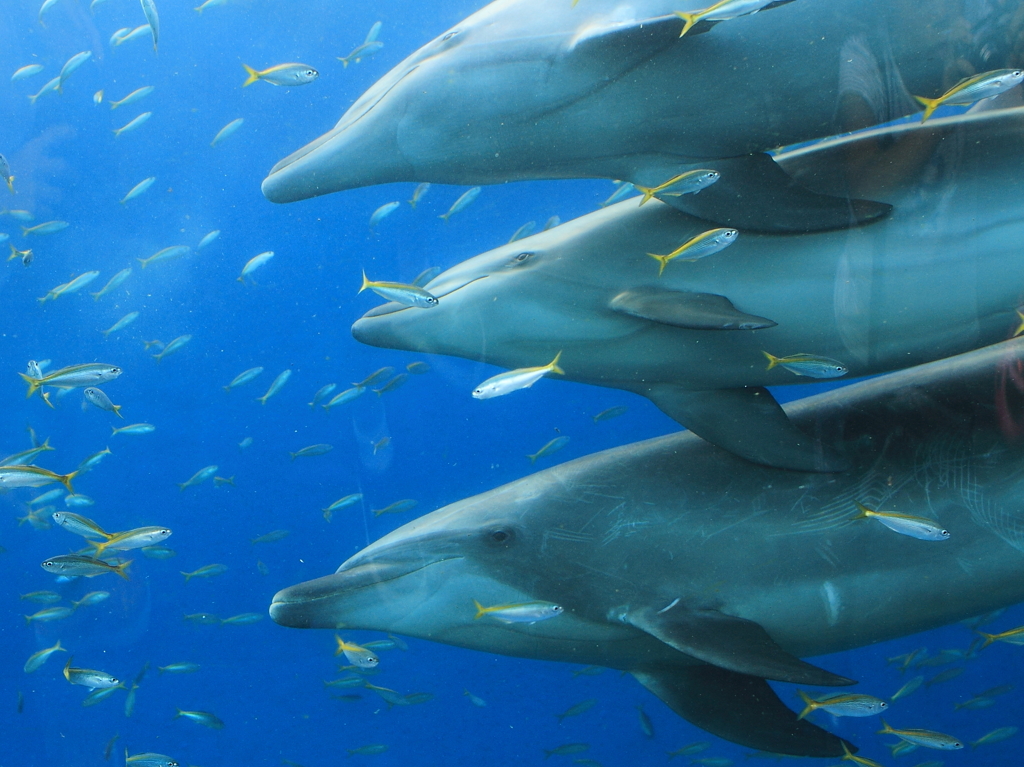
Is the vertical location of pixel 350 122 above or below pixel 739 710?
above

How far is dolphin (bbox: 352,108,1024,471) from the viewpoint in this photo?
2.93 meters

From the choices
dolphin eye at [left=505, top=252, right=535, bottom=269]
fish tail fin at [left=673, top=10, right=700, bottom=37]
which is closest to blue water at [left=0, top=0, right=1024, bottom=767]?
dolphin eye at [left=505, top=252, right=535, bottom=269]

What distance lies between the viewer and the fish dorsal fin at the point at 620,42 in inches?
99.7

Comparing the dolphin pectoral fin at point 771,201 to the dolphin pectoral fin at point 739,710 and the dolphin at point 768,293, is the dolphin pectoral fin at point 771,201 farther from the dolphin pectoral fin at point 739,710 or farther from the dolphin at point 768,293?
the dolphin pectoral fin at point 739,710

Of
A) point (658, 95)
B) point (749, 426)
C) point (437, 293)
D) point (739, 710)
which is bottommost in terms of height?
point (739, 710)

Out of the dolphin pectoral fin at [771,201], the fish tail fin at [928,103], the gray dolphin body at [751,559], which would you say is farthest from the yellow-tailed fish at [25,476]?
the fish tail fin at [928,103]

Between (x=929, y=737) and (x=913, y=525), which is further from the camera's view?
(x=929, y=737)

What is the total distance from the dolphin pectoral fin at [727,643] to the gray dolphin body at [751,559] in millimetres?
37

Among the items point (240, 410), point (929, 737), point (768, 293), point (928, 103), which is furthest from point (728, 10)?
point (240, 410)

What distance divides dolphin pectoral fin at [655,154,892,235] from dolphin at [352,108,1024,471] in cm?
10

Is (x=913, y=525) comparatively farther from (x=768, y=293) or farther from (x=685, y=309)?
(x=685, y=309)

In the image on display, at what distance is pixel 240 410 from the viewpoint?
37.8 ft

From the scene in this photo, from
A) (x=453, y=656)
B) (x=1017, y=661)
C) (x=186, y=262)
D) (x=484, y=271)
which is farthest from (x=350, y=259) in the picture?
(x=1017, y=661)

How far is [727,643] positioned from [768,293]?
163 cm
